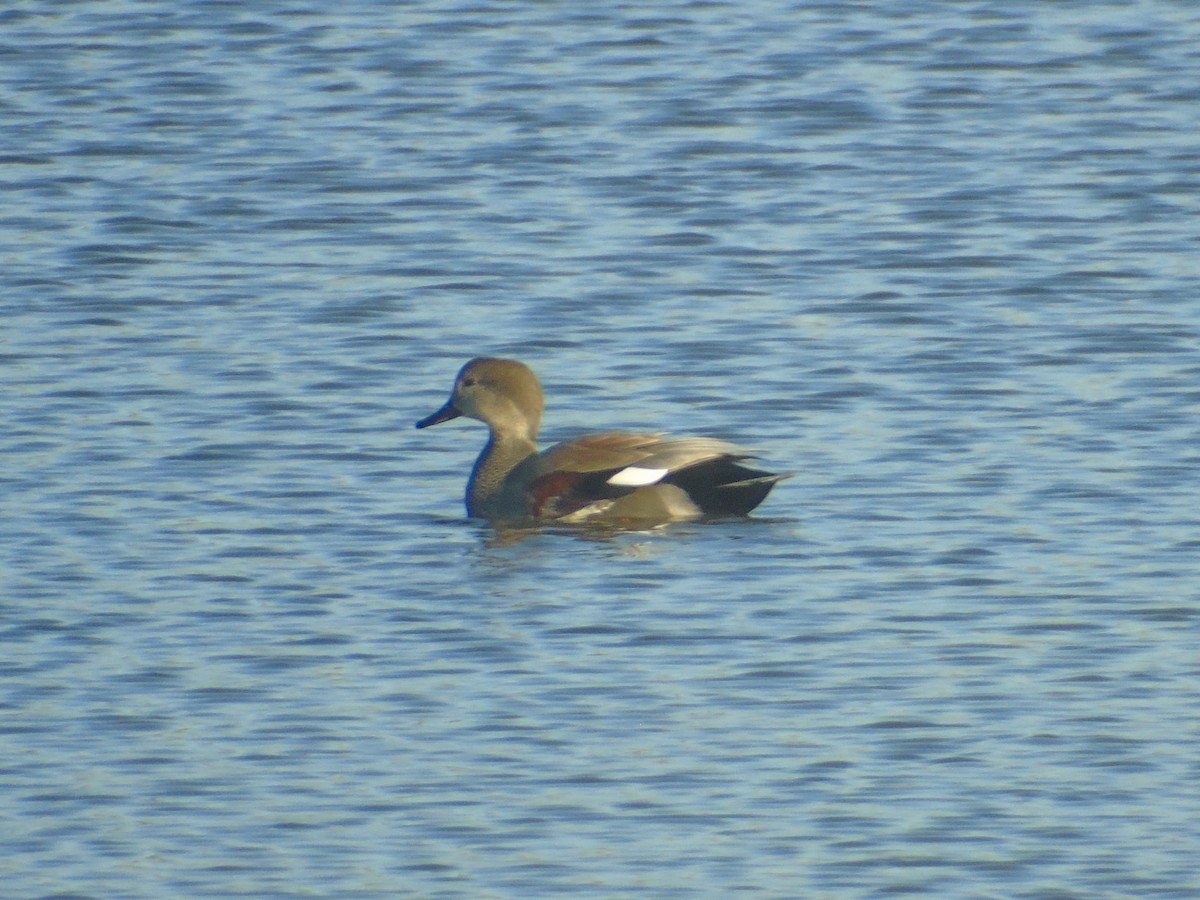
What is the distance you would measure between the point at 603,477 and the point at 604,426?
1.03m

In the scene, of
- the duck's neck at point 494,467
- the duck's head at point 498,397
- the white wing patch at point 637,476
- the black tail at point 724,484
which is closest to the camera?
the black tail at point 724,484

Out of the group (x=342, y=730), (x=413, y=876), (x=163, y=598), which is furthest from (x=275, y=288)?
(x=413, y=876)

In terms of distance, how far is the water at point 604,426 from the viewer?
23.3 ft

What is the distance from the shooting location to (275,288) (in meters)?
13.6

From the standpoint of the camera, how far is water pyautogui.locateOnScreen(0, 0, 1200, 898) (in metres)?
7.11

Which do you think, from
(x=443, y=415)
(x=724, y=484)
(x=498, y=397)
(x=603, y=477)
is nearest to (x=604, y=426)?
(x=498, y=397)

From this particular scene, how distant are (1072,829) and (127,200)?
953 cm

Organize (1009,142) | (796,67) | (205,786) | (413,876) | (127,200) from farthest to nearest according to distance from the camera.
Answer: (796,67) → (1009,142) → (127,200) → (205,786) → (413,876)

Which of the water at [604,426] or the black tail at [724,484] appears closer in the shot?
the water at [604,426]

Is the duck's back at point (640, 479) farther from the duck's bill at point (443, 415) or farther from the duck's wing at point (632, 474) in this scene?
the duck's bill at point (443, 415)

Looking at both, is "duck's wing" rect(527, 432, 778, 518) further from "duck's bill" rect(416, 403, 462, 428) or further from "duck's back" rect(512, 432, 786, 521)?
"duck's bill" rect(416, 403, 462, 428)

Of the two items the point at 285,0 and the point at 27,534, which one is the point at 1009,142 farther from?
the point at 27,534

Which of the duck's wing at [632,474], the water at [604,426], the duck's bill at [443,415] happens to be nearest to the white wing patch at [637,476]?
the duck's wing at [632,474]

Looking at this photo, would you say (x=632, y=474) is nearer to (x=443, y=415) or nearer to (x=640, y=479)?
(x=640, y=479)
